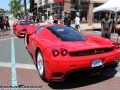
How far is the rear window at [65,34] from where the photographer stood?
4786 mm

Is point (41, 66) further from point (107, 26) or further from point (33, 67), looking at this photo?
point (107, 26)

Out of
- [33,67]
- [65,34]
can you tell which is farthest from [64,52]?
[33,67]

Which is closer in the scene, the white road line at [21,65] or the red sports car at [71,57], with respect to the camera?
the red sports car at [71,57]

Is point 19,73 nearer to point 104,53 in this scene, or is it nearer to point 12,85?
point 12,85

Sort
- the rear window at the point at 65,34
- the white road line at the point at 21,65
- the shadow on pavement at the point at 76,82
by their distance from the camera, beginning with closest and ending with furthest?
the shadow on pavement at the point at 76,82
the rear window at the point at 65,34
the white road line at the point at 21,65

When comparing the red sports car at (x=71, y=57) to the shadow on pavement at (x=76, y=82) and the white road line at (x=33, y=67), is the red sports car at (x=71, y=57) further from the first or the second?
the white road line at (x=33, y=67)

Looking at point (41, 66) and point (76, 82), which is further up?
point (41, 66)

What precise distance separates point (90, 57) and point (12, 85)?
1.90 m

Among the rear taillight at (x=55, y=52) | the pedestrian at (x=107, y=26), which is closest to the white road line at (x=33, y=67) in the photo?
the rear taillight at (x=55, y=52)

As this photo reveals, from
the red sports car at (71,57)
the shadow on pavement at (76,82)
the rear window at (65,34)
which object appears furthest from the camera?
the rear window at (65,34)

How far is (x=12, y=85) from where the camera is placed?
168 inches

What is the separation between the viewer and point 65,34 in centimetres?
496

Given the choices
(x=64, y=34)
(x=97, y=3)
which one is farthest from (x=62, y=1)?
(x=64, y=34)

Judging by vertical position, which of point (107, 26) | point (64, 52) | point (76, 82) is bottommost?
point (76, 82)
